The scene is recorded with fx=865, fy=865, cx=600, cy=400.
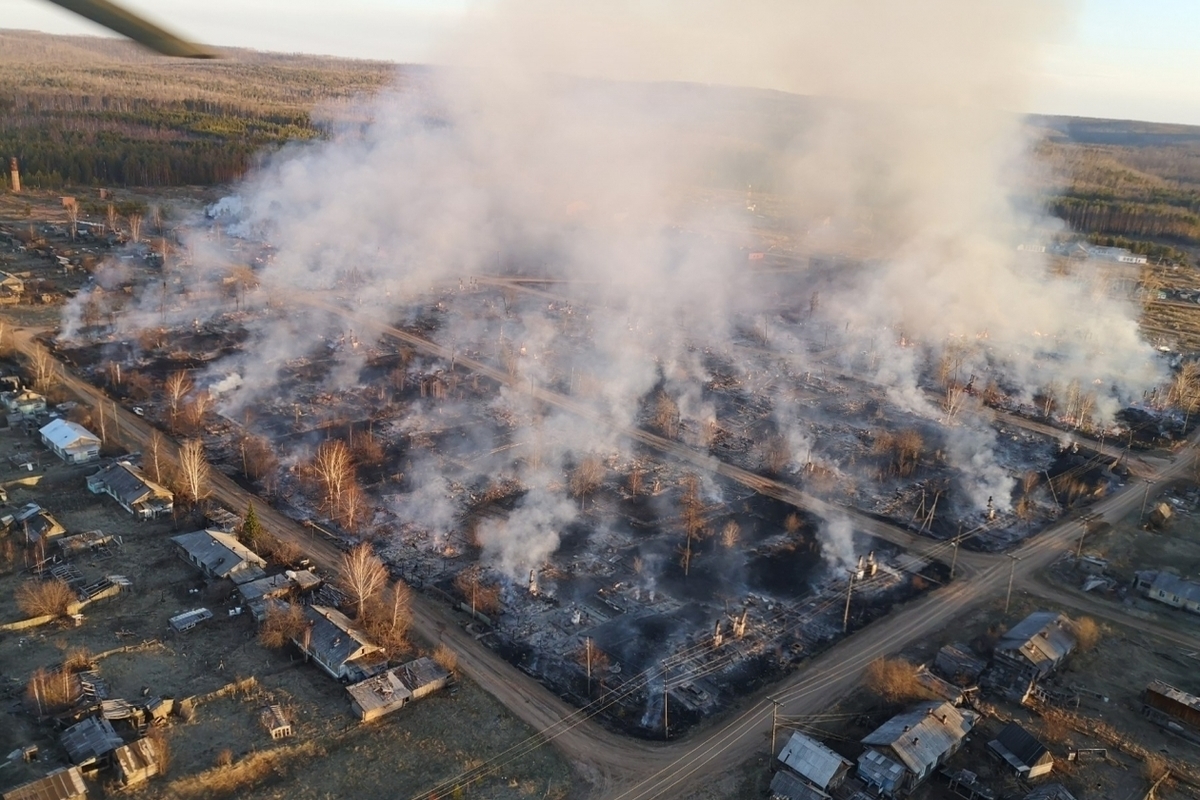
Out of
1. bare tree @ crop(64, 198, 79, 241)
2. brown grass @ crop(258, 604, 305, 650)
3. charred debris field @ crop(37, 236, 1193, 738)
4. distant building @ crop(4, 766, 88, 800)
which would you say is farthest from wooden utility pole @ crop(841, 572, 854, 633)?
bare tree @ crop(64, 198, 79, 241)

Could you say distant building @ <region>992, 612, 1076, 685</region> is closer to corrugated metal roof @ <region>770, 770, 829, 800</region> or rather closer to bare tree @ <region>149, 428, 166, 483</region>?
corrugated metal roof @ <region>770, 770, 829, 800</region>

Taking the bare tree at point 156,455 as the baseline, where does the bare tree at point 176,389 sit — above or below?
above

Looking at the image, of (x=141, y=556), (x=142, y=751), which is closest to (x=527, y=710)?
(x=142, y=751)

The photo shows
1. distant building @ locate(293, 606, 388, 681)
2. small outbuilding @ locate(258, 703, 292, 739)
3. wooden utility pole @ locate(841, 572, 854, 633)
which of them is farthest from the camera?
wooden utility pole @ locate(841, 572, 854, 633)

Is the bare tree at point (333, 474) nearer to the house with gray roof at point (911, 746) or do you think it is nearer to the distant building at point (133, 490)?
the distant building at point (133, 490)

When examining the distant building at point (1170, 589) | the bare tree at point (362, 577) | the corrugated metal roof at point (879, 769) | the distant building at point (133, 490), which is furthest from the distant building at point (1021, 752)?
the distant building at point (133, 490)

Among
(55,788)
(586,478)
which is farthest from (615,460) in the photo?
(55,788)
